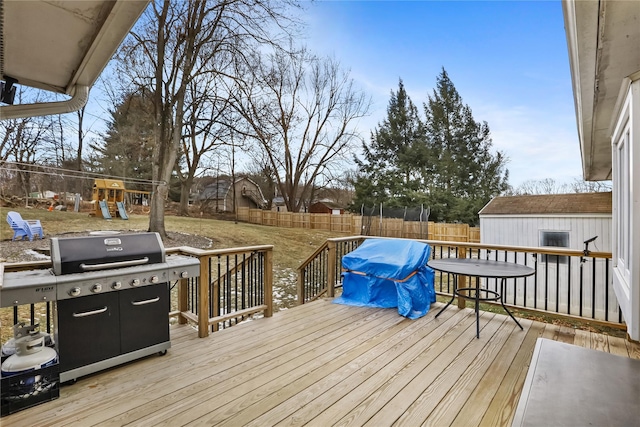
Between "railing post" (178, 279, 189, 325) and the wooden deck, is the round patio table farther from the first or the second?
"railing post" (178, 279, 189, 325)

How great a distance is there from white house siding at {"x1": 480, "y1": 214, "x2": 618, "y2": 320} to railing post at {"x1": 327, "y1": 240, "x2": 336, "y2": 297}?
10.1 feet

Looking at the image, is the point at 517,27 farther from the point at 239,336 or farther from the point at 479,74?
the point at 239,336

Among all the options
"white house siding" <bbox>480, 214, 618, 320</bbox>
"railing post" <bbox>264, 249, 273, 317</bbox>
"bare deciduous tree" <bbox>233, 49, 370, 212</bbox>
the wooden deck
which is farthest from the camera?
"bare deciduous tree" <bbox>233, 49, 370, 212</bbox>

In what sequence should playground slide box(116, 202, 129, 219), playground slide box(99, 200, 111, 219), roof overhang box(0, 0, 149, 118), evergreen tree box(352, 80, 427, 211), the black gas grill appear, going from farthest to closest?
1. evergreen tree box(352, 80, 427, 211)
2. playground slide box(116, 202, 129, 219)
3. playground slide box(99, 200, 111, 219)
4. the black gas grill
5. roof overhang box(0, 0, 149, 118)

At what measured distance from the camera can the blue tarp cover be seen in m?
3.39

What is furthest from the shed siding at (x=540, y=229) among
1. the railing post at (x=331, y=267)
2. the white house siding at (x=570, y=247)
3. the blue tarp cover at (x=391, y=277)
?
the railing post at (x=331, y=267)

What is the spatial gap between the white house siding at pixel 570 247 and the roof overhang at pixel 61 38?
583 centimetres

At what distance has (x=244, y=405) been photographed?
5.91 ft

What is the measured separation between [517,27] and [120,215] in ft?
22.3

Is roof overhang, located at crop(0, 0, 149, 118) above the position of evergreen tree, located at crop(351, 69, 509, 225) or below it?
below

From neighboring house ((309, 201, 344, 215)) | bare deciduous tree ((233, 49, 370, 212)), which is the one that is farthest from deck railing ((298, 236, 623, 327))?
neighboring house ((309, 201, 344, 215))

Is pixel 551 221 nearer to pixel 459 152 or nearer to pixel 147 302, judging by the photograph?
pixel 147 302

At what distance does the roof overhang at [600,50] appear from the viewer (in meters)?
1.31

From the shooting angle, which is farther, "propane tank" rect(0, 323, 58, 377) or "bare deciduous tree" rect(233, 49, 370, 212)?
"bare deciduous tree" rect(233, 49, 370, 212)
